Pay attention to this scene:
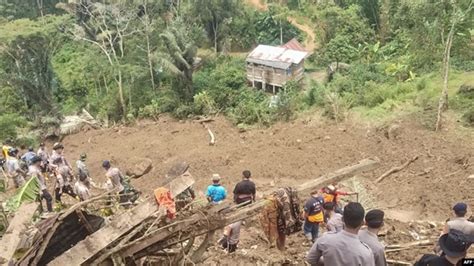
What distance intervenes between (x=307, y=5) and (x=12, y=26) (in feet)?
62.4

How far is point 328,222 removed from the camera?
Result: 26.5 feet

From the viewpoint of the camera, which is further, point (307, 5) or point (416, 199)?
point (307, 5)

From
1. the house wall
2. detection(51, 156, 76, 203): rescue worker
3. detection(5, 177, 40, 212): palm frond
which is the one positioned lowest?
the house wall

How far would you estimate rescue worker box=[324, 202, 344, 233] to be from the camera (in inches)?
310

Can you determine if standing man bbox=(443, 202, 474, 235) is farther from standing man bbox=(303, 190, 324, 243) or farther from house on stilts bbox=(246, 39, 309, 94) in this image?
house on stilts bbox=(246, 39, 309, 94)

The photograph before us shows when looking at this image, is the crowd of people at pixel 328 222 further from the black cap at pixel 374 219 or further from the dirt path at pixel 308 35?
the dirt path at pixel 308 35

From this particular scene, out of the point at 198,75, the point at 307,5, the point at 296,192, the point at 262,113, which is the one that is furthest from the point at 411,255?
the point at 307,5

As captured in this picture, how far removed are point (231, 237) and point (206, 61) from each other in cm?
2246

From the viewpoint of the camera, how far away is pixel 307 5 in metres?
36.0

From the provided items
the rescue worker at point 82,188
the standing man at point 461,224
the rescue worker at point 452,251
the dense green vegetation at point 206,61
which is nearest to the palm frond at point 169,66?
the dense green vegetation at point 206,61

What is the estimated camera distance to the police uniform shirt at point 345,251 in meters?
4.97

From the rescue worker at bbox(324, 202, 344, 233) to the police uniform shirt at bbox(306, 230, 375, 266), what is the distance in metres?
2.32

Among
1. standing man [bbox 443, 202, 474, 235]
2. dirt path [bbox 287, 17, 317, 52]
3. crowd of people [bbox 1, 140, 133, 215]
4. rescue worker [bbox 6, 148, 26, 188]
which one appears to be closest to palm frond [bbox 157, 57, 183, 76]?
dirt path [bbox 287, 17, 317, 52]

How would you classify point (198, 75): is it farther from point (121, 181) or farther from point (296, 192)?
point (296, 192)
